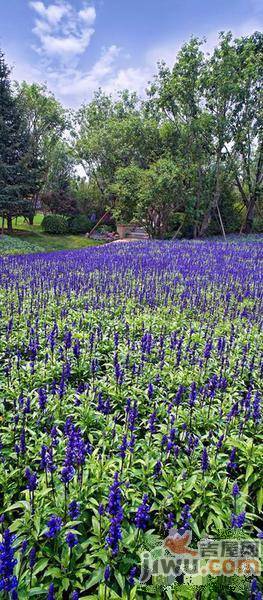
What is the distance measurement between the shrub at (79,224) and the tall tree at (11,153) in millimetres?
7821

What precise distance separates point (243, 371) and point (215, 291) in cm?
428

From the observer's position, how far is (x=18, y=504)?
2688mm

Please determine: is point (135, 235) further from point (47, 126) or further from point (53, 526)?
point (53, 526)

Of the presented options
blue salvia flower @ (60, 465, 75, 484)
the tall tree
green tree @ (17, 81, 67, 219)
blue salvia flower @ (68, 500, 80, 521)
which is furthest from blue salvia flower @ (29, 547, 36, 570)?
green tree @ (17, 81, 67, 219)

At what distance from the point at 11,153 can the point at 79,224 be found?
10.5m

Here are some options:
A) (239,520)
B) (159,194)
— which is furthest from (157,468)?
(159,194)

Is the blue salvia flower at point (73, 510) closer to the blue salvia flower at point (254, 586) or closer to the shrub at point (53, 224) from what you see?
the blue salvia flower at point (254, 586)

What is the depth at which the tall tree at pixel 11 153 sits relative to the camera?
27.8m

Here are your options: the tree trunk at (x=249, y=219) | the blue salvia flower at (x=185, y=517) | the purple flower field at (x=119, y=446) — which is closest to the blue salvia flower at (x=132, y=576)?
the purple flower field at (x=119, y=446)

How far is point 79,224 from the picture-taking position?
38.1 metres

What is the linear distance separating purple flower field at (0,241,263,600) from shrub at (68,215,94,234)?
3149 cm

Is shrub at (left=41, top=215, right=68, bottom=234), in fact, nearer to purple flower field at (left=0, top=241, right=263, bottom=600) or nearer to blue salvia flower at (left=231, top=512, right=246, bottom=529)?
purple flower field at (left=0, top=241, right=263, bottom=600)

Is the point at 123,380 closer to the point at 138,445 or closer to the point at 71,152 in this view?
the point at 138,445

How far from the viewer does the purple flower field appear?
2.38m
